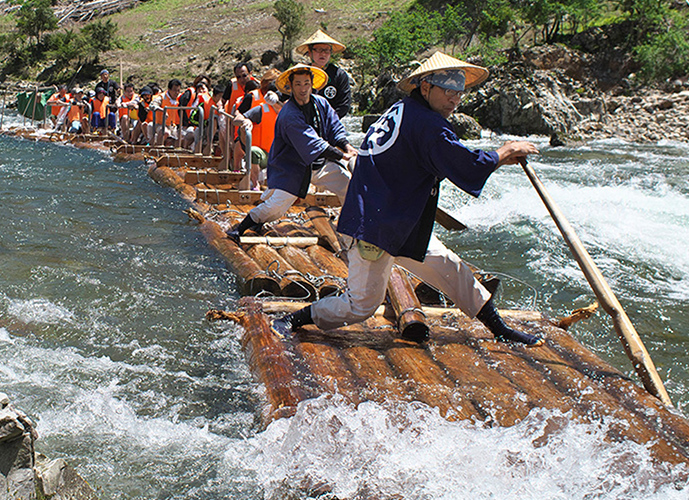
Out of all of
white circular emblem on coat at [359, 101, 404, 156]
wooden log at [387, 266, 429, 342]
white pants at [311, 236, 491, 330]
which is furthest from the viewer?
wooden log at [387, 266, 429, 342]

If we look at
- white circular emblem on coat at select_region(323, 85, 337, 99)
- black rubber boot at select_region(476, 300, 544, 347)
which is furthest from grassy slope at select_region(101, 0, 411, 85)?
black rubber boot at select_region(476, 300, 544, 347)

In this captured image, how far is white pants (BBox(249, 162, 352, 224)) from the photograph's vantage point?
617 centimetres

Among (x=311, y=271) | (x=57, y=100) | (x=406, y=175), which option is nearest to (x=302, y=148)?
(x=311, y=271)

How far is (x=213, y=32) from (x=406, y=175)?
52.2m

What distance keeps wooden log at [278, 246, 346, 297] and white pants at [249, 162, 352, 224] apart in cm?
37

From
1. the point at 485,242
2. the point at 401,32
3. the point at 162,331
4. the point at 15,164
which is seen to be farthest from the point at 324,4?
the point at 162,331

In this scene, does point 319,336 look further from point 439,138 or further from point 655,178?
point 655,178

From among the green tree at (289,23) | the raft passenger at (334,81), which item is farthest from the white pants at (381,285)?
the green tree at (289,23)

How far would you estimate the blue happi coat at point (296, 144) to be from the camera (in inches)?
225

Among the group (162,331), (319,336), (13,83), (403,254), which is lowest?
(13,83)

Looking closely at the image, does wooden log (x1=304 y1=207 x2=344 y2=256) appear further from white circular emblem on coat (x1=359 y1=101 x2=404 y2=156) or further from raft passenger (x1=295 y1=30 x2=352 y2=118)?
white circular emblem on coat (x1=359 y1=101 x2=404 y2=156)

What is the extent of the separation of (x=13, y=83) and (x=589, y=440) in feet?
191

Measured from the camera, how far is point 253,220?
6.54 meters

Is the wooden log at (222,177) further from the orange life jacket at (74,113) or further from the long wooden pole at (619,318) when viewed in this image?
the orange life jacket at (74,113)
